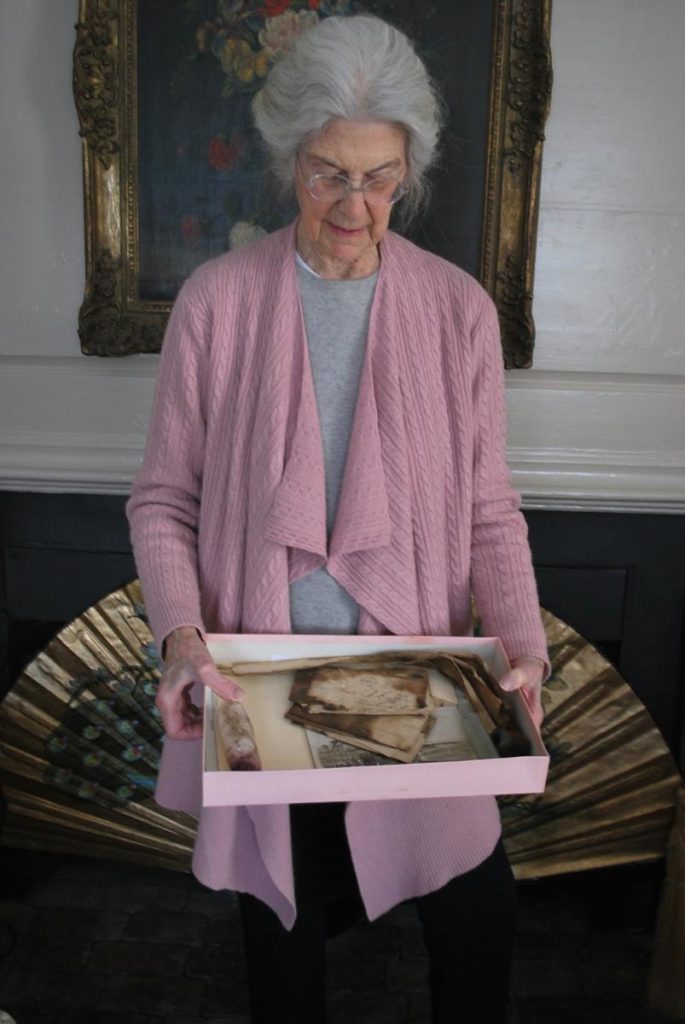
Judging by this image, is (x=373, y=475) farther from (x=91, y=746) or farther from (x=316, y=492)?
(x=91, y=746)

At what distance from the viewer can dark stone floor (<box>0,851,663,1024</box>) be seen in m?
1.63

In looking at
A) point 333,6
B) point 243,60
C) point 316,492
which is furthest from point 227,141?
point 316,492

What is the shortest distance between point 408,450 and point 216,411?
0.73ft

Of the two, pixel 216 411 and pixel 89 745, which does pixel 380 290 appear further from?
pixel 89 745

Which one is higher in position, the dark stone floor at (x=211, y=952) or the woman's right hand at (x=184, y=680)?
the woman's right hand at (x=184, y=680)

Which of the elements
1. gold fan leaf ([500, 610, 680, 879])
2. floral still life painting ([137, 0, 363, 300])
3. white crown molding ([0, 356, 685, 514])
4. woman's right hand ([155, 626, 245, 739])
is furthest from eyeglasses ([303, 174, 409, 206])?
gold fan leaf ([500, 610, 680, 879])

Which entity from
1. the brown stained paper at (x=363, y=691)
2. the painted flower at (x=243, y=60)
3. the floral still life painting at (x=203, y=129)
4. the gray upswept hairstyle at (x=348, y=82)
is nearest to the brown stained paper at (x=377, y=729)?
the brown stained paper at (x=363, y=691)

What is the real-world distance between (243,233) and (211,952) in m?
1.33

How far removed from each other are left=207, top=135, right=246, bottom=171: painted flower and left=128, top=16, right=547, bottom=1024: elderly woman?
0.59m

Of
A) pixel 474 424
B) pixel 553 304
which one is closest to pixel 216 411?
pixel 474 424

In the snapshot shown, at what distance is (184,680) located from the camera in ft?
3.18

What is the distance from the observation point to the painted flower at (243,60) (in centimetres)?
158

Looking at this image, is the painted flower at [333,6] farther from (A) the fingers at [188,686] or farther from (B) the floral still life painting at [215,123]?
(A) the fingers at [188,686]

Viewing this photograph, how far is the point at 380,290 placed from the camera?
1077 millimetres
